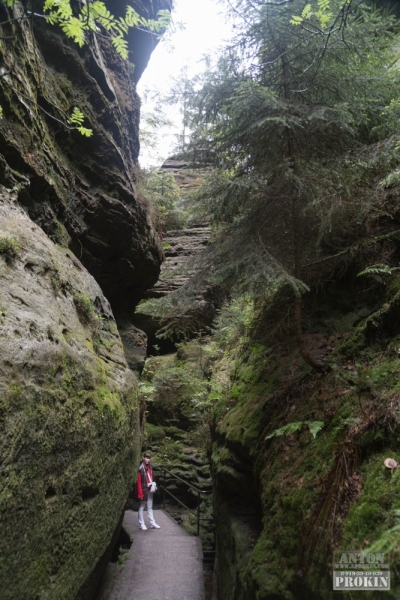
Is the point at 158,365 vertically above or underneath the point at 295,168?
underneath

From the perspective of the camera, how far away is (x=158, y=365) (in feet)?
61.7

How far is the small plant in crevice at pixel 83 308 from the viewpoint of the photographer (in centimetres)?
570

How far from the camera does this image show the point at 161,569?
25.3ft

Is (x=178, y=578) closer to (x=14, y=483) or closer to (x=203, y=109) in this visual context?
(x=14, y=483)

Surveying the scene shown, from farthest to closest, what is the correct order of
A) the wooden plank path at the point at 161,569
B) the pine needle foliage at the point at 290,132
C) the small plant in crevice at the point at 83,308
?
1. the wooden plank path at the point at 161,569
2. the small plant in crevice at the point at 83,308
3. the pine needle foliage at the point at 290,132

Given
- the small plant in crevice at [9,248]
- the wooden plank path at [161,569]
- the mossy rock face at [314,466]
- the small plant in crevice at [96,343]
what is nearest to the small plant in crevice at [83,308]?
the small plant in crevice at [96,343]

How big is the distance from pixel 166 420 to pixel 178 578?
9.82 metres

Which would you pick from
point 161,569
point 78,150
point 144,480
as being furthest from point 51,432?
point 144,480

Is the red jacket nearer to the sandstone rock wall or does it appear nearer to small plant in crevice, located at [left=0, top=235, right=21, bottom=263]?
the sandstone rock wall

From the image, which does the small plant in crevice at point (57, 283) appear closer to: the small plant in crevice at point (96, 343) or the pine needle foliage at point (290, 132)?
the small plant in crevice at point (96, 343)

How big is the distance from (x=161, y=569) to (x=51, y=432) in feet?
20.3

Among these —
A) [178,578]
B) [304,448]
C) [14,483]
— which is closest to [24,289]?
[14,483]

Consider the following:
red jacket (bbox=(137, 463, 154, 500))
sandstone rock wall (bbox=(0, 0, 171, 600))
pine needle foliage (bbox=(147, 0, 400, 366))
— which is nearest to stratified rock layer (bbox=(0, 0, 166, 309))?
sandstone rock wall (bbox=(0, 0, 171, 600))

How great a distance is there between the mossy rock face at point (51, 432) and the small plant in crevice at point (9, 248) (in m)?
0.07
